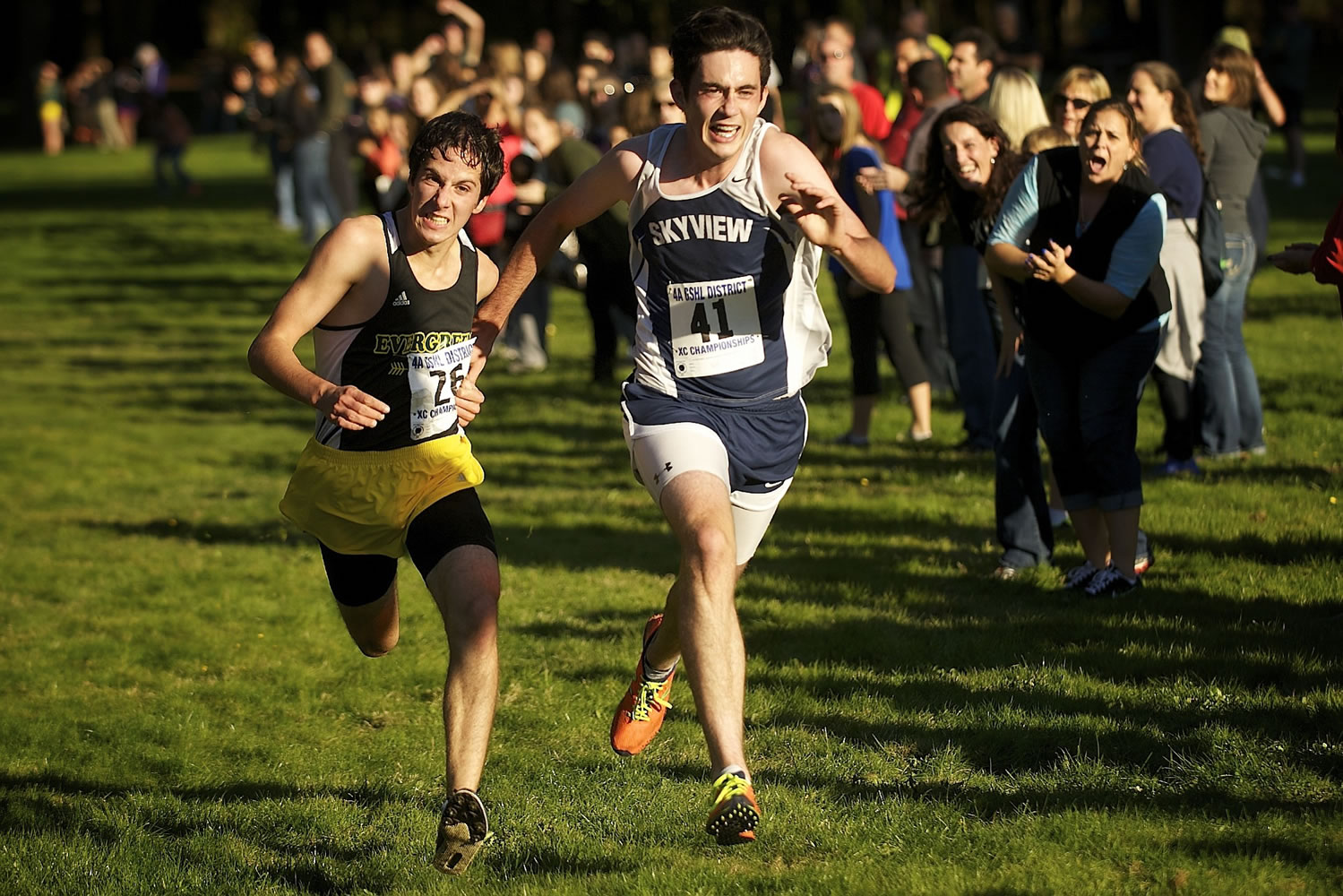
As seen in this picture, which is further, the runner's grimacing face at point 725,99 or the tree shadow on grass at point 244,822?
the runner's grimacing face at point 725,99

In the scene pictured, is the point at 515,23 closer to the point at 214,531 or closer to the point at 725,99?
the point at 214,531

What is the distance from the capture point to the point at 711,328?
16.9ft

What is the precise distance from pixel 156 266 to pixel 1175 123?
62.8ft

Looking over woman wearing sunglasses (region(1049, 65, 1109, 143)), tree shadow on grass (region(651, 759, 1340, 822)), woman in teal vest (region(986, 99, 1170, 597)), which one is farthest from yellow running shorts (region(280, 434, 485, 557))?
woman wearing sunglasses (region(1049, 65, 1109, 143))

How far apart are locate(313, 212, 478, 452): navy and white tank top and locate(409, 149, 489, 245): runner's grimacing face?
149mm

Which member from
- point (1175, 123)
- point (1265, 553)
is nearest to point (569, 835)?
point (1265, 553)

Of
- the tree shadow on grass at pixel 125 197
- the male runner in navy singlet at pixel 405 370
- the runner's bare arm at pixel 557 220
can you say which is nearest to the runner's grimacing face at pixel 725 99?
the runner's bare arm at pixel 557 220

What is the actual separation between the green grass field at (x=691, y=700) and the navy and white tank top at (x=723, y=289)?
136 centimetres

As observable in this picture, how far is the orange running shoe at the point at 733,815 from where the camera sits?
423 centimetres

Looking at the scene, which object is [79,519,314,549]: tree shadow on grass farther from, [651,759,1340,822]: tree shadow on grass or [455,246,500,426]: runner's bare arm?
[651,759,1340,822]: tree shadow on grass

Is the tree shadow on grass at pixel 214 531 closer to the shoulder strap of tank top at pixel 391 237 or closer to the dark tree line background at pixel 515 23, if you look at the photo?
the shoulder strap of tank top at pixel 391 237

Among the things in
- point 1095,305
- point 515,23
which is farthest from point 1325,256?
point 515,23

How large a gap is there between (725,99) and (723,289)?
59 centimetres

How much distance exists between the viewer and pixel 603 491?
34.0 feet
